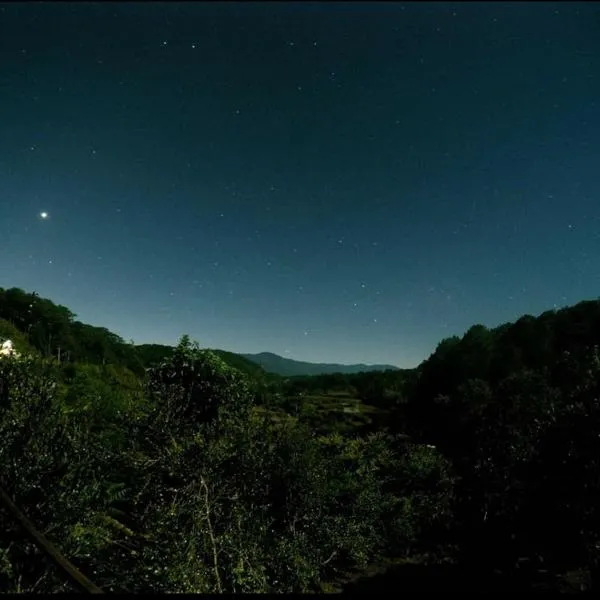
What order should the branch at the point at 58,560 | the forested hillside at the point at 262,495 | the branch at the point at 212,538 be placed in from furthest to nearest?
the branch at the point at 212,538 → the forested hillside at the point at 262,495 → the branch at the point at 58,560

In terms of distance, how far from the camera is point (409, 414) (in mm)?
86875

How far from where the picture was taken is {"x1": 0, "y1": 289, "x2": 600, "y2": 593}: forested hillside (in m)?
14.8

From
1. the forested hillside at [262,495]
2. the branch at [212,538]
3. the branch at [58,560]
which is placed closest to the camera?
the branch at [58,560]

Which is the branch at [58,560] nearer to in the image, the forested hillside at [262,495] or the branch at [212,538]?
the forested hillside at [262,495]

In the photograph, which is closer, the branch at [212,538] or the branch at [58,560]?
the branch at [58,560]

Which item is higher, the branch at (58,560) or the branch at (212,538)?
the branch at (58,560)

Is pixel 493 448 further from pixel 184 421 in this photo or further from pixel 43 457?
pixel 43 457

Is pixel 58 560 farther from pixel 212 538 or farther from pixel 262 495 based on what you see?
pixel 262 495

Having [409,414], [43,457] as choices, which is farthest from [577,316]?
[43,457]

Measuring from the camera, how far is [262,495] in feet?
70.6

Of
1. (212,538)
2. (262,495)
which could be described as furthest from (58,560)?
(262,495)

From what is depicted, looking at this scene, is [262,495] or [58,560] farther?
[262,495]

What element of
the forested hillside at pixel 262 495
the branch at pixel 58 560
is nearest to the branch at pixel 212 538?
the forested hillside at pixel 262 495

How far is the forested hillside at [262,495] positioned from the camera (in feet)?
48.7
